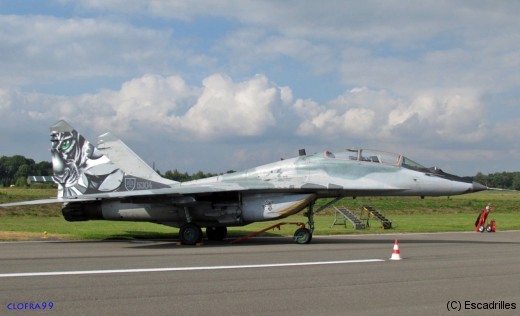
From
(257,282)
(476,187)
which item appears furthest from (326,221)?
(257,282)

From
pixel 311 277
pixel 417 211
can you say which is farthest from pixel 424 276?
pixel 417 211

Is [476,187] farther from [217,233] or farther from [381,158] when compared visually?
Answer: [217,233]

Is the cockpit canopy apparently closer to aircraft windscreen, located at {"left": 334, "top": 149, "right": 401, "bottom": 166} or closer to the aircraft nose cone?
aircraft windscreen, located at {"left": 334, "top": 149, "right": 401, "bottom": 166}

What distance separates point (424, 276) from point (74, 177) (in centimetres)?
1399

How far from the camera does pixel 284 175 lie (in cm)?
1819

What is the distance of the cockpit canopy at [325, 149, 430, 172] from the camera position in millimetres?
17609

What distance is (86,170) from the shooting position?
20.2 metres

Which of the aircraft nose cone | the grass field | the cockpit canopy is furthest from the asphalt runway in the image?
the grass field

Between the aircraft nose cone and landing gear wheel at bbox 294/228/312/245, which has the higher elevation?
the aircraft nose cone

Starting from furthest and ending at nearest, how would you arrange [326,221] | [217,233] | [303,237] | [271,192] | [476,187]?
[326,221] → [217,233] → [271,192] → [303,237] → [476,187]

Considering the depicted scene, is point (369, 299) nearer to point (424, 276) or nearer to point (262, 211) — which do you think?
point (424, 276)

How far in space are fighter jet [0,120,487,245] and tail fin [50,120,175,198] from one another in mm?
1055

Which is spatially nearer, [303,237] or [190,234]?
[303,237]

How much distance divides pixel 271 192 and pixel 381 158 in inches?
143
